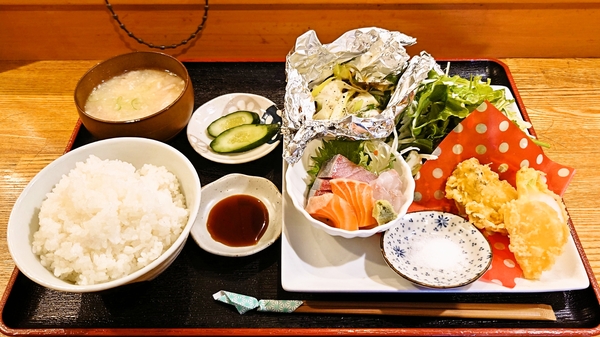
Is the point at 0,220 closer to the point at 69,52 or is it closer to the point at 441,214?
the point at 69,52

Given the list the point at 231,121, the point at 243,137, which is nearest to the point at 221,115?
the point at 231,121

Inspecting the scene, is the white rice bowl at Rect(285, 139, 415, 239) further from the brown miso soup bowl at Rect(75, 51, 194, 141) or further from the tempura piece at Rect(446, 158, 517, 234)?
the brown miso soup bowl at Rect(75, 51, 194, 141)

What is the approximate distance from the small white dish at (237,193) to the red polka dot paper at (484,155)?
56cm

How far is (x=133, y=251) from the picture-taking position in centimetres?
142

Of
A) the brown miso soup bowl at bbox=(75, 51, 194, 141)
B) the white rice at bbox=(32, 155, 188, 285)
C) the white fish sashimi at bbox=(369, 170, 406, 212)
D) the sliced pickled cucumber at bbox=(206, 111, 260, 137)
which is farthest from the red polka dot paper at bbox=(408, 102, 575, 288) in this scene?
the brown miso soup bowl at bbox=(75, 51, 194, 141)

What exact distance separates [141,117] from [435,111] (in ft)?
4.22

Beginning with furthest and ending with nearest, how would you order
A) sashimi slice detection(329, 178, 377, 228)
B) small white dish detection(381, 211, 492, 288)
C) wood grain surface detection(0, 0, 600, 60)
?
wood grain surface detection(0, 0, 600, 60) → sashimi slice detection(329, 178, 377, 228) → small white dish detection(381, 211, 492, 288)

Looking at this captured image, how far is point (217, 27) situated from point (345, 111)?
1.27 m

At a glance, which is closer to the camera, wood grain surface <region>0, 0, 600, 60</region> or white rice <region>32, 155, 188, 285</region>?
white rice <region>32, 155, 188, 285</region>

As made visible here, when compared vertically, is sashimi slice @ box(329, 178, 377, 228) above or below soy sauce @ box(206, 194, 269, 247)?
above

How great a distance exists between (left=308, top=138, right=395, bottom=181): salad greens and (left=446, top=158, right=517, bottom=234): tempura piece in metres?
0.28

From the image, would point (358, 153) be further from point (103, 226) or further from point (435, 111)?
point (103, 226)

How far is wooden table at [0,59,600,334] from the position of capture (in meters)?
1.88

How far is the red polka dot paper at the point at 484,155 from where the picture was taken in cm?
171
